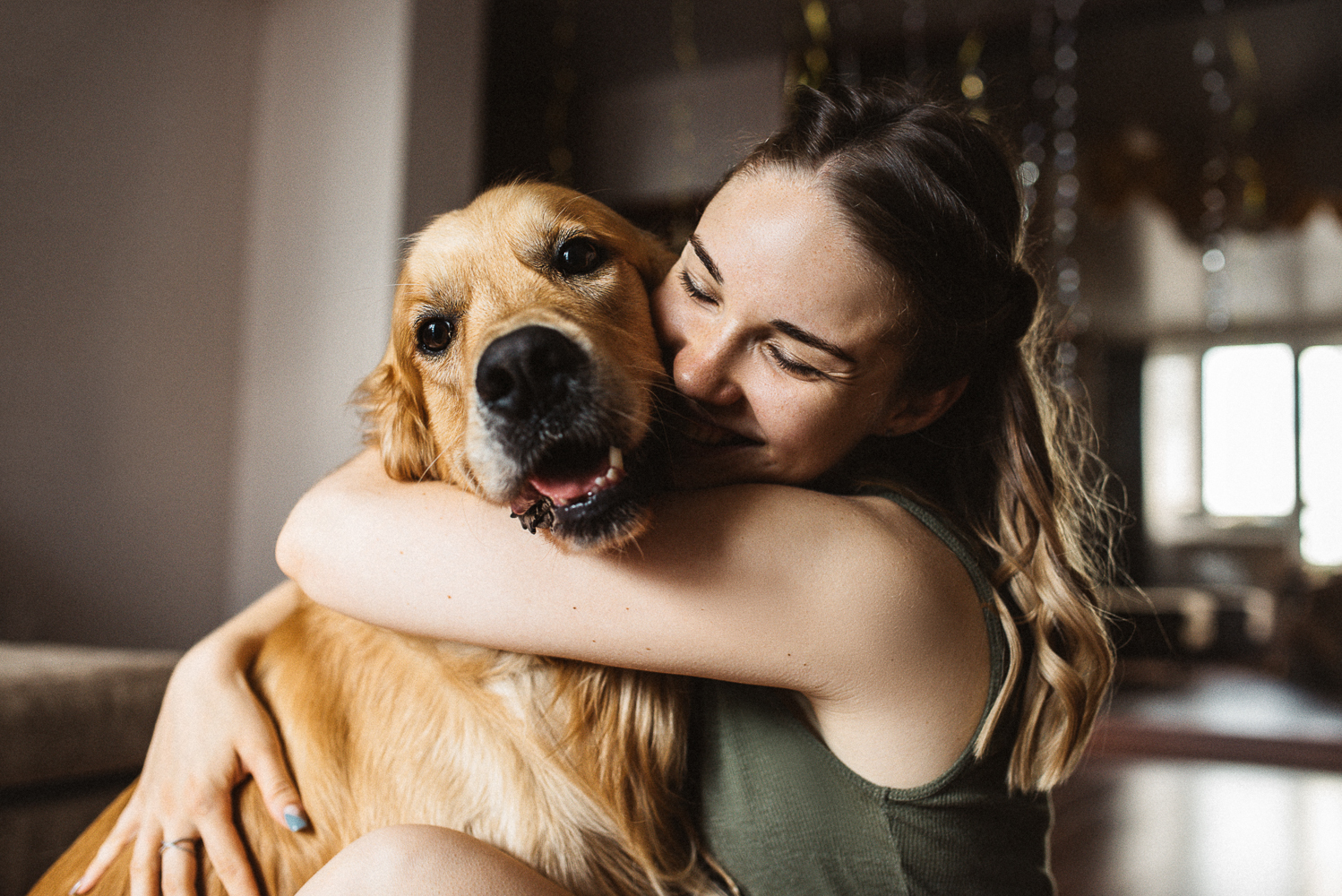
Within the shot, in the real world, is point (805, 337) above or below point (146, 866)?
above

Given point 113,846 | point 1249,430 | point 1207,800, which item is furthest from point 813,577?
point 1249,430

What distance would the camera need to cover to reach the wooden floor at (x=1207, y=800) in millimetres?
2635

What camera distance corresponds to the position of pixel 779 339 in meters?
1.03

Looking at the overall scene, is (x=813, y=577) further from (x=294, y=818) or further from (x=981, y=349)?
(x=294, y=818)

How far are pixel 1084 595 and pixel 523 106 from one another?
4834 mm

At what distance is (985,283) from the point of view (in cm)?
112

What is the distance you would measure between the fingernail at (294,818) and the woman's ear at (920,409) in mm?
835

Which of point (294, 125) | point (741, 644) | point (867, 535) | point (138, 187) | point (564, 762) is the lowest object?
point (564, 762)

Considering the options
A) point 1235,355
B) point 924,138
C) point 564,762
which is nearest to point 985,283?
point 924,138

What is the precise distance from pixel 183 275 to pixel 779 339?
379 cm

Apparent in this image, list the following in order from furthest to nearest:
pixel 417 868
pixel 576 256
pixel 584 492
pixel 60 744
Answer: pixel 60 744, pixel 576 256, pixel 584 492, pixel 417 868

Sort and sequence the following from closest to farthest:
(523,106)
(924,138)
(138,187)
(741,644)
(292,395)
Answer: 1. (741,644)
2. (924,138)
3. (138,187)
4. (292,395)
5. (523,106)

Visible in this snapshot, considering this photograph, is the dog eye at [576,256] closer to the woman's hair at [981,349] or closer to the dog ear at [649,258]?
the dog ear at [649,258]

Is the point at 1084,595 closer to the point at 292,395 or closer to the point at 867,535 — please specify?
the point at 867,535
